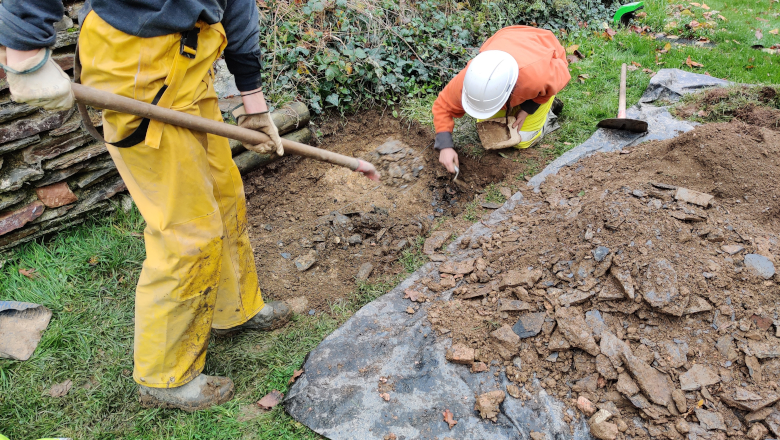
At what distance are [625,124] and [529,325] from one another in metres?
2.36

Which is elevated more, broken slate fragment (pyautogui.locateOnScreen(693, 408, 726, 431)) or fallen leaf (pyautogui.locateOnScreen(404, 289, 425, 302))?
broken slate fragment (pyautogui.locateOnScreen(693, 408, 726, 431))

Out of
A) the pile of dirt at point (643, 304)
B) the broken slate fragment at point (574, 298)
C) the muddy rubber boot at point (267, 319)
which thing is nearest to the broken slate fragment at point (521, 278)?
the pile of dirt at point (643, 304)

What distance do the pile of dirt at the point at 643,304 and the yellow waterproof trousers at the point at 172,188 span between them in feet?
3.69

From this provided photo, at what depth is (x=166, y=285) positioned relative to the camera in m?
1.97

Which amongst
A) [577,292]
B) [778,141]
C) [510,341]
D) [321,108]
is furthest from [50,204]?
[778,141]

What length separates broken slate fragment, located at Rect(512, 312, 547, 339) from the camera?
2254 millimetres

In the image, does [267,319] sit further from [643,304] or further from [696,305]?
[696,305]

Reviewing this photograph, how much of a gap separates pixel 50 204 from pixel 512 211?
3053 mm

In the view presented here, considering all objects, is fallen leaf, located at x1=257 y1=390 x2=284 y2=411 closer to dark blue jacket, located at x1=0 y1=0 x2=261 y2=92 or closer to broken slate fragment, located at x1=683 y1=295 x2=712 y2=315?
dark blue jacket, located at x1=0 y1=0 x2=261 y2=92

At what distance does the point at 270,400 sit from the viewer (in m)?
2.31

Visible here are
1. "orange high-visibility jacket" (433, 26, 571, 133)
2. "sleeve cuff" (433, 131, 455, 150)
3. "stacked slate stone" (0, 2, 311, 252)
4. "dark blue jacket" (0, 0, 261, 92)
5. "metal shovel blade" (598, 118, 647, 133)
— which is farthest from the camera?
"metal shovel blade" (598, 118, 647, 133)

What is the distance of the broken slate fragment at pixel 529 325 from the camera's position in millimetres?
2254

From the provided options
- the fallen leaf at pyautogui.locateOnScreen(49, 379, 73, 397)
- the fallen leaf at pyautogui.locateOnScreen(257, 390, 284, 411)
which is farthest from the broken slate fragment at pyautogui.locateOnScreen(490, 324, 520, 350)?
the fallen leaf at pyautogui.locateOnScreen(49, 379, 73, 397)

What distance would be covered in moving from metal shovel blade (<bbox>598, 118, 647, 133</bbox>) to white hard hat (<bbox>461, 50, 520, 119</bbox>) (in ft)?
3.44
